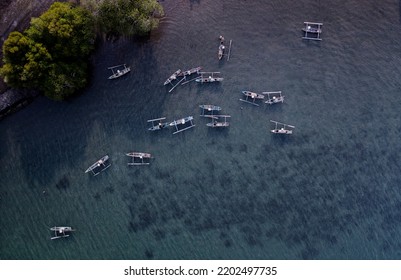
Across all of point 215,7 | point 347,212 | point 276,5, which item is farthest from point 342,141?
point 215,7

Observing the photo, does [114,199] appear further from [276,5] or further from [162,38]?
[276,5]

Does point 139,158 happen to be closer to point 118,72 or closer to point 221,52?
point 118,72

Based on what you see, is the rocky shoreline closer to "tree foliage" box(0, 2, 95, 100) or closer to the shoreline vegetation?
the shoreline vegetation

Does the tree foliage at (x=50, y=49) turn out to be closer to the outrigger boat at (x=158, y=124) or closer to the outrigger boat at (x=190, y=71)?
the outrigger boat at (x=158, y=124)

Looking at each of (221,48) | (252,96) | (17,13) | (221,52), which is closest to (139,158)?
(252,96)

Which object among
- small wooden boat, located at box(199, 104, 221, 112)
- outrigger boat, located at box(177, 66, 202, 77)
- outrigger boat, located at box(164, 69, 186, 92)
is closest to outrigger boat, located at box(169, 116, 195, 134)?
small wooden boat, located at box(199, 104, 221, 112)

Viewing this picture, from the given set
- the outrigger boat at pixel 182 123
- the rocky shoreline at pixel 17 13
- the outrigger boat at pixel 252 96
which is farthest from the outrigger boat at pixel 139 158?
the rocky shoreline at pixel 17 13
